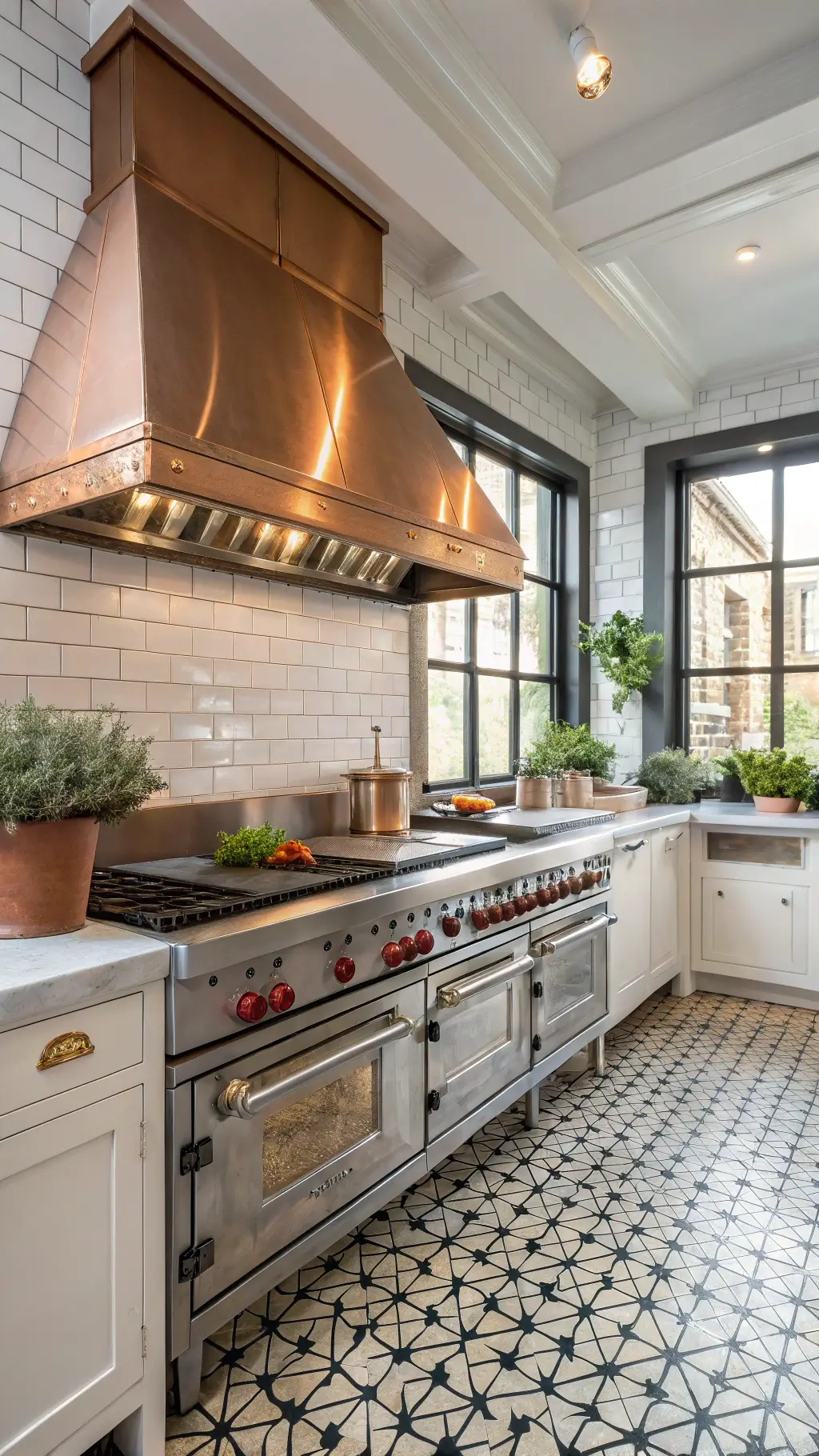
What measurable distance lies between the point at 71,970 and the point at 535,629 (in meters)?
3.96

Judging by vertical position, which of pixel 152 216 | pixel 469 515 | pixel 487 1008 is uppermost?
pixel 152 216

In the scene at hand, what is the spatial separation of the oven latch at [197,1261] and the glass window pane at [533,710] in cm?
339

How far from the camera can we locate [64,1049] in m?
1.32

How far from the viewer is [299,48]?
2209mm

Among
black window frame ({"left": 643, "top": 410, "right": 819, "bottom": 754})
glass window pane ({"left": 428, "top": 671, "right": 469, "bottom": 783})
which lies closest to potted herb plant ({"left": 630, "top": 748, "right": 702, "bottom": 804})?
black window frame ({"left": 643, "top": 410, "right": 819, "bottom": 754})

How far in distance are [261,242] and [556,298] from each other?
160cm

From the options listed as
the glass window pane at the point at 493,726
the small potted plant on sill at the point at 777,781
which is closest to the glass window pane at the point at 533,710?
the glass window pane at the point at 493,726

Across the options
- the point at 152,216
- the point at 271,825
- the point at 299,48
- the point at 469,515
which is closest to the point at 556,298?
the point at 469,515

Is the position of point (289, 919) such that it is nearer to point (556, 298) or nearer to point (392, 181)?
point (392, 181)

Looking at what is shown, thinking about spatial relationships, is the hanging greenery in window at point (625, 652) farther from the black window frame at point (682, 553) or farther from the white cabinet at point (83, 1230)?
the white cabinet at point (83, 1230)

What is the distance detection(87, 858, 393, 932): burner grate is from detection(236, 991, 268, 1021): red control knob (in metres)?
0.18

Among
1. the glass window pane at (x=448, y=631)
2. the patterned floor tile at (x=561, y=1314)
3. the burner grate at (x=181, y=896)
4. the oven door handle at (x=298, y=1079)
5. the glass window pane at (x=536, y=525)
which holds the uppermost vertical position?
the glass window pane at (x=536, y=525)

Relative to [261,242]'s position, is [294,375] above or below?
below

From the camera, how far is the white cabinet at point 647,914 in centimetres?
341
